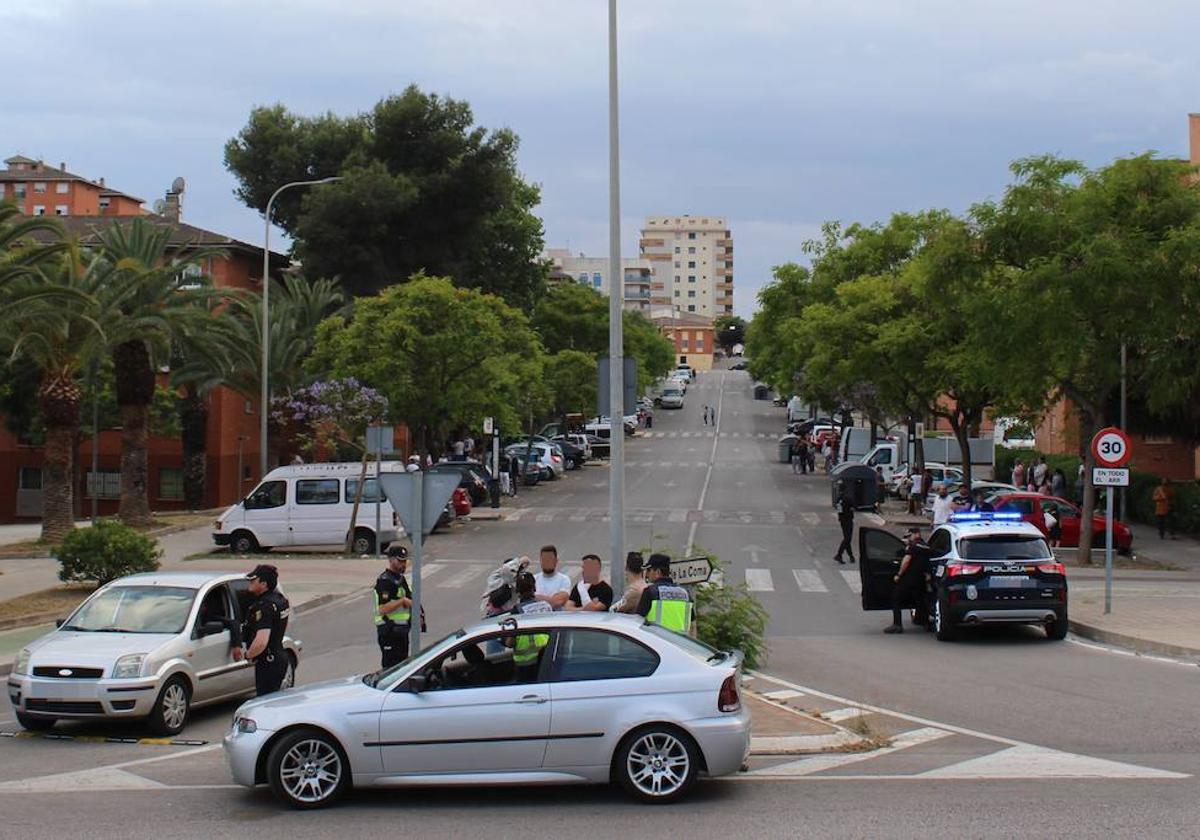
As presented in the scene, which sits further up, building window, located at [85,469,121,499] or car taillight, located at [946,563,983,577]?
car taillight, located at [946,563,983,577]

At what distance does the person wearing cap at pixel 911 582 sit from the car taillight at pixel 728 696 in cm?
1081

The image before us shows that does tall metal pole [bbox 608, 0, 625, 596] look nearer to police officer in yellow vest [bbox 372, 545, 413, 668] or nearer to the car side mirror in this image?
police officer in yellow vest [bbox 372, 545, 413, 668]

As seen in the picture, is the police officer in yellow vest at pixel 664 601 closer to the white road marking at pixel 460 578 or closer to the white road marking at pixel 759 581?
the white road marking at pixel 759 581

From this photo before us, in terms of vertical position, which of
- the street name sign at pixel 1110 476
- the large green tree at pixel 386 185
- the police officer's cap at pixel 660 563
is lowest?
the police officer's cap at pixel 660 563

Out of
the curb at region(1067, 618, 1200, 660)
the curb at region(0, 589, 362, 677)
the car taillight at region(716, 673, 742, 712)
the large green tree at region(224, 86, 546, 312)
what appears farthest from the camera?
the large green tree at region(224, 86, 546, 312)

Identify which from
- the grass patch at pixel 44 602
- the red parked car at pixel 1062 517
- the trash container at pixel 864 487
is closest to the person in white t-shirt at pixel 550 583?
the grass patch at pixel 44 602

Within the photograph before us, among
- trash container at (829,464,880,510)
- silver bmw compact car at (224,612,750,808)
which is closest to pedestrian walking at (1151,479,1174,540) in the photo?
trash container at (829,464,880,510)

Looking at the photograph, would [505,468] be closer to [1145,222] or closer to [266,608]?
[1145,222]

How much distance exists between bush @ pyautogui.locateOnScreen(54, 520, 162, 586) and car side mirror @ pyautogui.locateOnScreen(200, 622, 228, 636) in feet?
32.8

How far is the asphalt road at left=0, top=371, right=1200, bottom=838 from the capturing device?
368 inches

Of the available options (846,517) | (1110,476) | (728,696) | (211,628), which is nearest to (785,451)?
(846,517)

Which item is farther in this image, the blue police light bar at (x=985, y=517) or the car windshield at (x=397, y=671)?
the blue police light bar at (x=985, y=517)

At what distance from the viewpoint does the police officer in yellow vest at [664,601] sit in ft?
40.9

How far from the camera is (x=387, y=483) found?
12391mm
